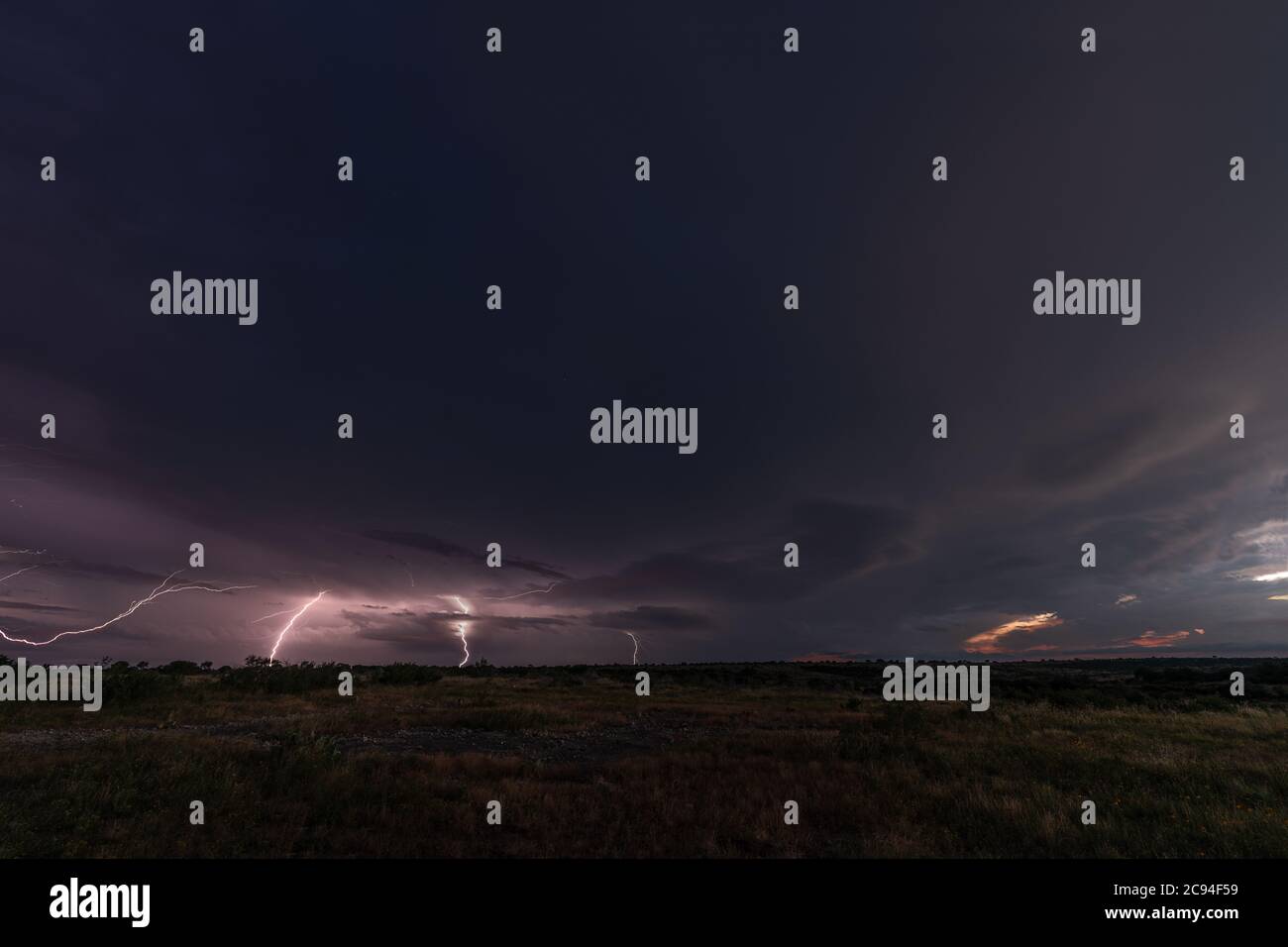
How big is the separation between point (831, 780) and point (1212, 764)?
406 inches

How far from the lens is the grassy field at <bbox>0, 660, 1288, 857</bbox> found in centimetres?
919

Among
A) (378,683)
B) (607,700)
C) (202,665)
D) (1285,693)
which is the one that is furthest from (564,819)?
(202,665)

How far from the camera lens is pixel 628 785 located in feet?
42.2

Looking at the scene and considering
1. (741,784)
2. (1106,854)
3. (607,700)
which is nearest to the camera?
(1106,854)

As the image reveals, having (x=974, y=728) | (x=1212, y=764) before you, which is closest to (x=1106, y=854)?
(x=1212, y=764)

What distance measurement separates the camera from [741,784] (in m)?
12.9

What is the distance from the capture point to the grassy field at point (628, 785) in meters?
9.19

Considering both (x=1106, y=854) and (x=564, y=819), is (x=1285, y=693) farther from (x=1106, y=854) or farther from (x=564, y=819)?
(x=564, y=819)
